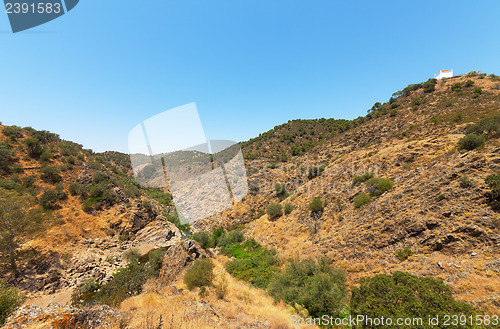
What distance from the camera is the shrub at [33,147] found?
2405cm

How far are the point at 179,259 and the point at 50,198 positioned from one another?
21669mm

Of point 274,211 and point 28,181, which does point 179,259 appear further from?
point 28,181

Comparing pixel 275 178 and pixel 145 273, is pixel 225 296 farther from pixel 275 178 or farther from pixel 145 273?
pixel 275 178

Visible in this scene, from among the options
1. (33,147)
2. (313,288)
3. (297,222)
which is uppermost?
(33,147)

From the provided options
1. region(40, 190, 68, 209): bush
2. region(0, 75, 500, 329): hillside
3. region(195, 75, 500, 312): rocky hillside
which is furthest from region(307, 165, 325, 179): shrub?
region(40, 190, 68, 209): bush

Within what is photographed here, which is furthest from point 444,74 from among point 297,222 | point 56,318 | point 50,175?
point 50,175

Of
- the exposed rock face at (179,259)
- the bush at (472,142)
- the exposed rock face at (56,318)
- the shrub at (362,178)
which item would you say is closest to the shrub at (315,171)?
the shrub at (362,178)

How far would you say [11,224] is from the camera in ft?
46.6

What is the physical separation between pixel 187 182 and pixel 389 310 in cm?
3505

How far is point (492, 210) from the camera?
667cm

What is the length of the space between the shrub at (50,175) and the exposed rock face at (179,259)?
24.2 m

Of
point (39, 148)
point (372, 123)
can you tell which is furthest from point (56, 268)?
point (372, 123)

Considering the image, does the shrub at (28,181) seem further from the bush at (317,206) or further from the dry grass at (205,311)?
the bush at (317,206)

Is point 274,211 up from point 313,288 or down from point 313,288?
up
